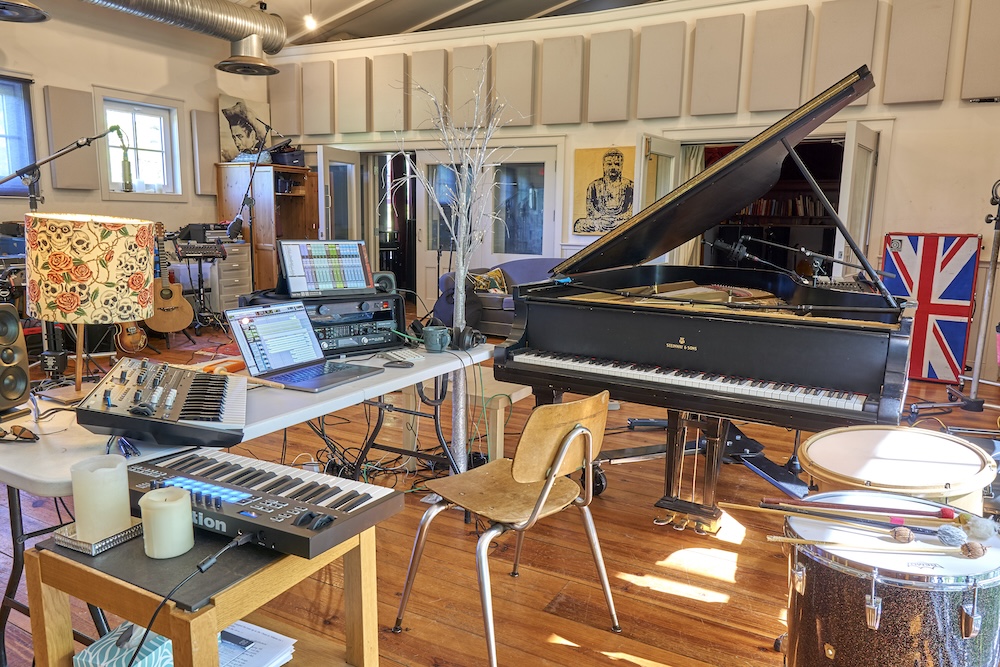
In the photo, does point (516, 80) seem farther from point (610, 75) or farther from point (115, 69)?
point (115, 69)

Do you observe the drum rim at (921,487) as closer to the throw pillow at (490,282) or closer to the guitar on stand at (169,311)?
the throw pillow at (490,282)

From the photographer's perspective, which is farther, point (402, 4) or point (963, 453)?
point (402, 4)

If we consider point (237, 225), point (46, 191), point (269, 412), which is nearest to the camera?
point (269, 412)

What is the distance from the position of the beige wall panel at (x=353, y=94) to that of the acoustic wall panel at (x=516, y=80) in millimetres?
1765

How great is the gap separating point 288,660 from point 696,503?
192cm

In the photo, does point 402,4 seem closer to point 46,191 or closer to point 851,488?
point 46,191

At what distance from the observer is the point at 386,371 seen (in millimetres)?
2389

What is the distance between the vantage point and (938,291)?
5.74m

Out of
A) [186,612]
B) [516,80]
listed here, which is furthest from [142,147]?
[186,612]

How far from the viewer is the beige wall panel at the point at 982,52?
5.46 metres

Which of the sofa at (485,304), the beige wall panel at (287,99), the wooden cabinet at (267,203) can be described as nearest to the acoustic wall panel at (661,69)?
the sofa at (485,304)

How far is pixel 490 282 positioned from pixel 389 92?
9.55 ft

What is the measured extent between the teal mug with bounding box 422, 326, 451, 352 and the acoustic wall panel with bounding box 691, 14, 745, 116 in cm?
497

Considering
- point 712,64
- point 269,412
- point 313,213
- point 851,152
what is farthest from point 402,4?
point 269,412
